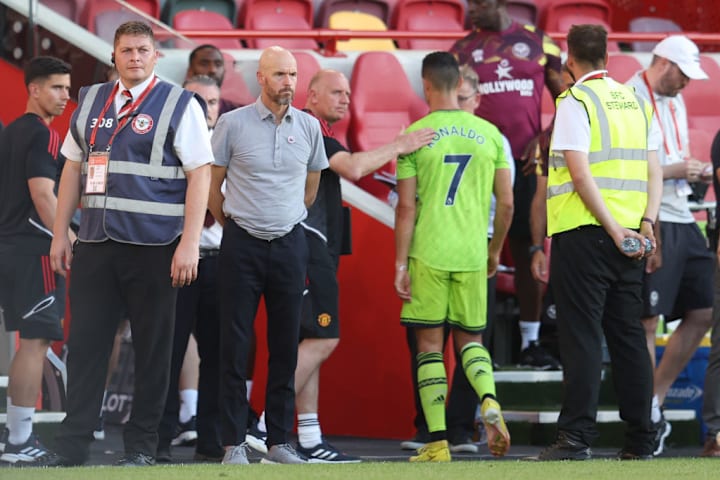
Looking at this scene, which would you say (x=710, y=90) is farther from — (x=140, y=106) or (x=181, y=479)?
(x=181, y=479)

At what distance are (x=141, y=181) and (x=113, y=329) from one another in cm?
60

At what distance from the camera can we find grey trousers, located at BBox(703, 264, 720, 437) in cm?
623

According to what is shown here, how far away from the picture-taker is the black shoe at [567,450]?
555cm

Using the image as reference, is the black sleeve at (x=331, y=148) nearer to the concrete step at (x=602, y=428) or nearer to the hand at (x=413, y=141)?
the hand at (x=413, y=141)

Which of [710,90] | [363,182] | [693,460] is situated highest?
[710,90]

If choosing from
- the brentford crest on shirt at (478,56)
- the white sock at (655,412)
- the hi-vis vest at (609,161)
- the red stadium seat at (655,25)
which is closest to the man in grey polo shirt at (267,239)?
the hi-vis vest at (609,161)

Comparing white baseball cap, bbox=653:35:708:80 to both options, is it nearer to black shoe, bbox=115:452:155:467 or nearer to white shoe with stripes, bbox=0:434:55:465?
black shoe, bbox=115:452:155:467

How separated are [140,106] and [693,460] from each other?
267cm

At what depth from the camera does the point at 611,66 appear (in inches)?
417

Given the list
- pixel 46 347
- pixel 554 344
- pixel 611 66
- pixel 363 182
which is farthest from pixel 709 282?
pixel 611 66

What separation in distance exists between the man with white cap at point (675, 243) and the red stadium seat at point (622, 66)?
3597 mm

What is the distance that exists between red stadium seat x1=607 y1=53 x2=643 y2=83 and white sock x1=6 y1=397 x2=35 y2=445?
5.92 meters

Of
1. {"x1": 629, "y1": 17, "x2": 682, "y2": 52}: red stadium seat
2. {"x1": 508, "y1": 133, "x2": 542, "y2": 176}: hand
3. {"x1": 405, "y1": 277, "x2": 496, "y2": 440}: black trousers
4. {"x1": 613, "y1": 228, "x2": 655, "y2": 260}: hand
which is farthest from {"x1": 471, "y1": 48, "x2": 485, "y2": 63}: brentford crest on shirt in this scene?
{"x1": 629, "y1": 17, "x2": 682, "y2": 52}: red stadium seat

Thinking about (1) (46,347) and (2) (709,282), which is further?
(2) (709,282)
